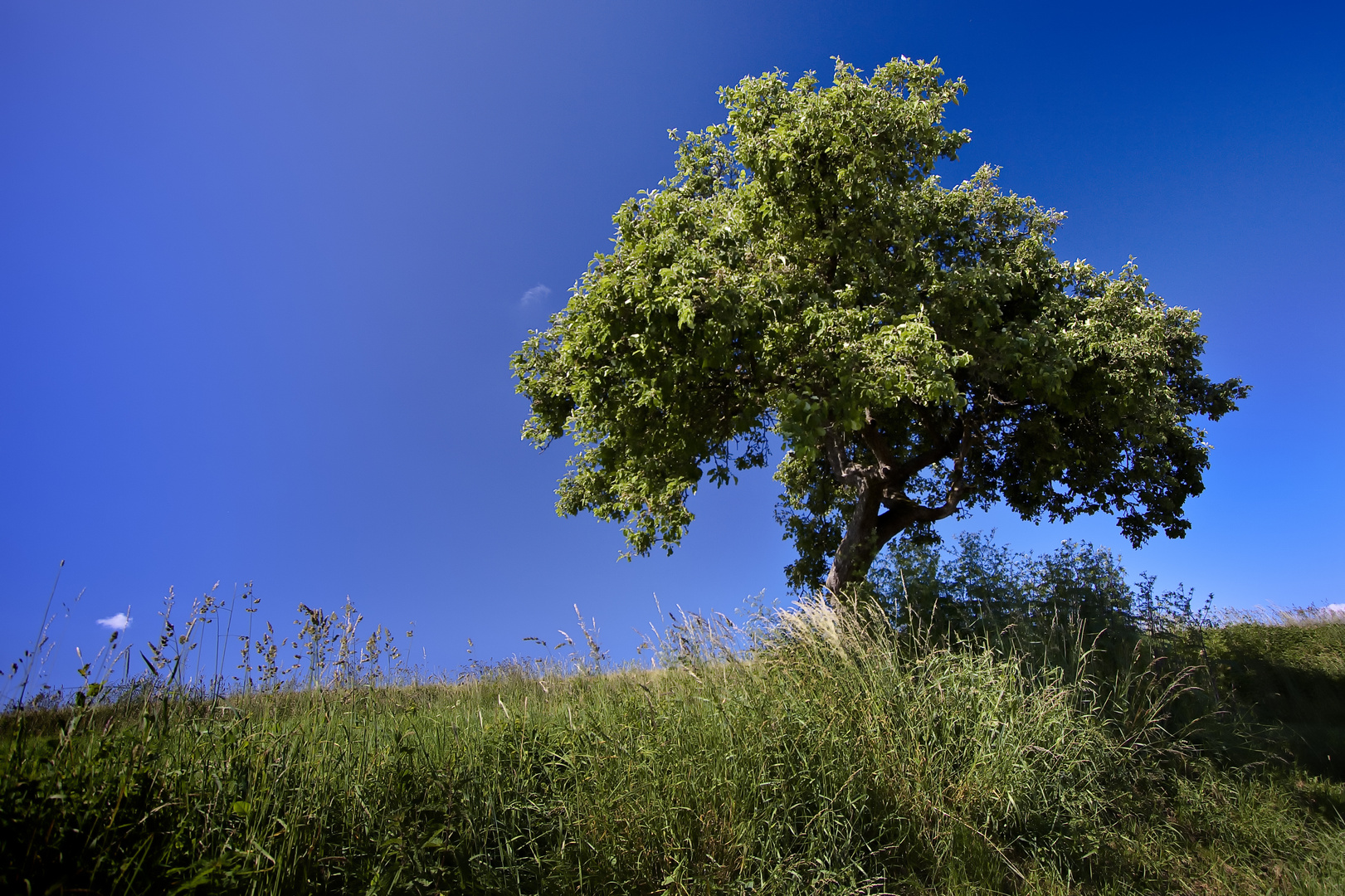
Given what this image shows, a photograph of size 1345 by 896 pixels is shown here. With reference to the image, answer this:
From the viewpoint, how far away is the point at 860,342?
8875 mm

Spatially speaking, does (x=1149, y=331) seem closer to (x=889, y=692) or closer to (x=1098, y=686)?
(x=1098, y=686)

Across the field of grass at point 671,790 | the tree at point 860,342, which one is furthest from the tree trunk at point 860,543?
the field of grass at point 671,790

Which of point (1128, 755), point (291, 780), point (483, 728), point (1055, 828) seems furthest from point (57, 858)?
point (1128, 755)

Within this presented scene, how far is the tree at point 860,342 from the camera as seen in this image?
28.7 feet

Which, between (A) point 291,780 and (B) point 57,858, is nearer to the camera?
(B) point 57,858

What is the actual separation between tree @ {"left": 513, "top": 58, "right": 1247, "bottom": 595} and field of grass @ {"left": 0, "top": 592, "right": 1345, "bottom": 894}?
3555 mm

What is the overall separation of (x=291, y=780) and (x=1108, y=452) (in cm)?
1389

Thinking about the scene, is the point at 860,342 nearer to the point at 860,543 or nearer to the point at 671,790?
the point at 860,543

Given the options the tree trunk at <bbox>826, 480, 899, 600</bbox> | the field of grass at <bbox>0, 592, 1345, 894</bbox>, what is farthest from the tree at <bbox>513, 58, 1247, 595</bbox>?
the field of grass at <bbox>0, 592, 1345, 894</bbox>

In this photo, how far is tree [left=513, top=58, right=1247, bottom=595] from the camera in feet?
28.7

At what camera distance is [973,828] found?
4.74m

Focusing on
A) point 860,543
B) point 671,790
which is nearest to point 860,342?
point 860,543

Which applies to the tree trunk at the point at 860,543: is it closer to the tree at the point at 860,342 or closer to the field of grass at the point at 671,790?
the tree at the point at 860,342

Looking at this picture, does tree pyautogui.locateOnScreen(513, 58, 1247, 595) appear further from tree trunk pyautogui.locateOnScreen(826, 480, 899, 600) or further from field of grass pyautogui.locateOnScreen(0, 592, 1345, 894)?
field of grass pyautogui.locateOnScreen(0, 592, 1345, 894)
